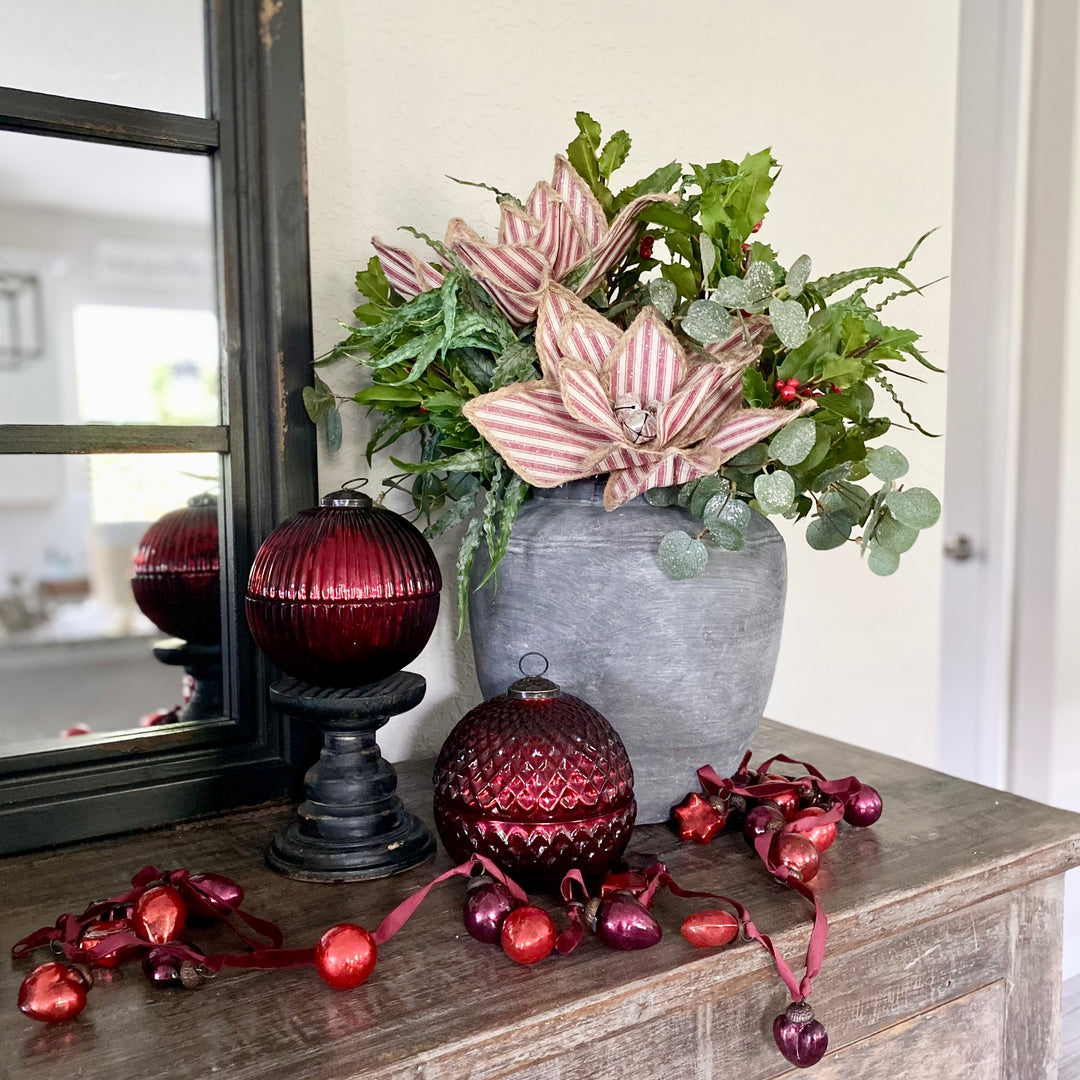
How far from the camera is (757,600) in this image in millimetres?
758

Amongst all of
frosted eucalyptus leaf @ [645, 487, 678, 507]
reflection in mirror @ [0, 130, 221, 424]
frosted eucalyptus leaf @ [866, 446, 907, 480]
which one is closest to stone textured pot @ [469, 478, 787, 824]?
frosted eucalyptus leaf @ [645, 487, 678, 507]

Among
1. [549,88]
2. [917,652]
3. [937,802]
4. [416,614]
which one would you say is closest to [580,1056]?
[416,614]

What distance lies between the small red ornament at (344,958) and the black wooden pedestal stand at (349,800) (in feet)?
0.52

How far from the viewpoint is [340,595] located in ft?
→ 2.23

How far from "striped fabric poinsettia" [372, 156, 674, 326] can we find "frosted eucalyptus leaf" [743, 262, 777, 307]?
9 centimetres

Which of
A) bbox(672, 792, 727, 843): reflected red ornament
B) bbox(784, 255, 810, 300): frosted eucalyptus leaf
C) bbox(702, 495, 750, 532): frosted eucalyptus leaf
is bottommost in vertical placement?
bbox(672, 792, 727, 843): reflected red ornament

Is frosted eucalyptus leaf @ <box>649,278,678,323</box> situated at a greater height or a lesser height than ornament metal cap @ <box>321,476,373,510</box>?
greater

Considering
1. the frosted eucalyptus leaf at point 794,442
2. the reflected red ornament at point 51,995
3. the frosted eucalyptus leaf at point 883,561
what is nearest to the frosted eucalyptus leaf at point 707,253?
the frosted eucalyptus leaf at point 794,442

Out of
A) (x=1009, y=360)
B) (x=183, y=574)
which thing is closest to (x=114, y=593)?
(x=183, y=574)

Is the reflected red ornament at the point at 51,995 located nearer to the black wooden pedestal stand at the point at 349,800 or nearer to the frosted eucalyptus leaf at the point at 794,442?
the black wooden pedestal stand at the point at 349,800

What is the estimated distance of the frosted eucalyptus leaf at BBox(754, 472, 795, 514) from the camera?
68 centimetres

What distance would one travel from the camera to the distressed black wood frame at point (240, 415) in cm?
81

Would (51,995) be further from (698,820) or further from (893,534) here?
(893,534)

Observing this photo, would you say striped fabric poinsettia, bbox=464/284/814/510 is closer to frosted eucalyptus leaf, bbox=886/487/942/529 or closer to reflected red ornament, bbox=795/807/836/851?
frosted eucalyptus leaf, bbox=886/487/942/529
